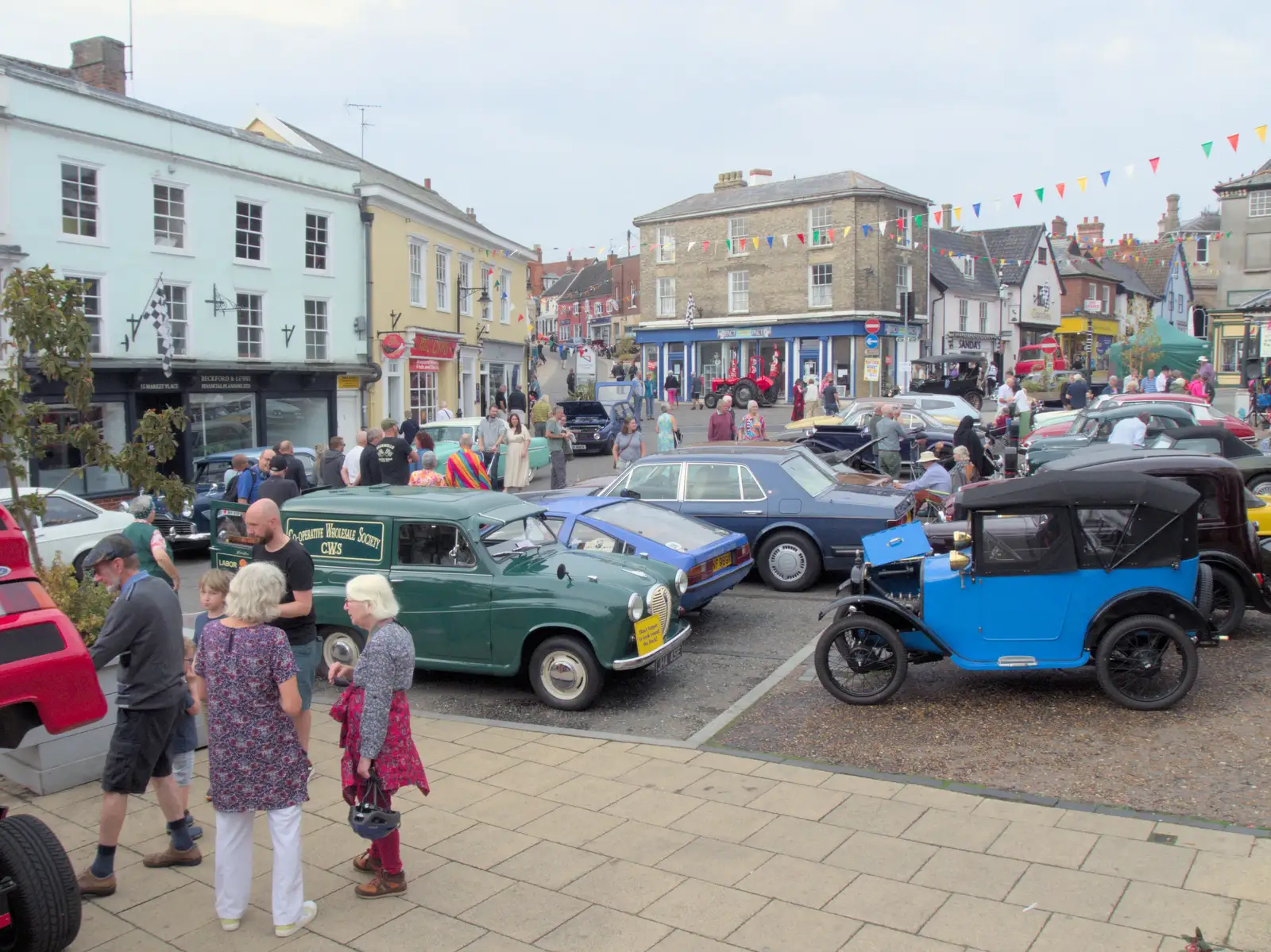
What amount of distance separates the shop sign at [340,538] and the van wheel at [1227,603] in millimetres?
6917

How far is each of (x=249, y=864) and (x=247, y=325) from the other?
2164 cm

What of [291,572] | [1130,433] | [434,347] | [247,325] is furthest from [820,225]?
[291,572]

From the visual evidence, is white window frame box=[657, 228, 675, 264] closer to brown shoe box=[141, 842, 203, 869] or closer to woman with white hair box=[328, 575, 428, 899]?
brown shoe box=[141, 842, 203, 869]

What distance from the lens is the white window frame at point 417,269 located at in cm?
2944

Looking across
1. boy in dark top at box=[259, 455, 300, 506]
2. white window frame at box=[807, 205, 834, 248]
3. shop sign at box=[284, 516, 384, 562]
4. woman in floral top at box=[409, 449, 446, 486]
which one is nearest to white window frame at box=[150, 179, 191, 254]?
woman in floral top at box=[409, 449, 446, 486]

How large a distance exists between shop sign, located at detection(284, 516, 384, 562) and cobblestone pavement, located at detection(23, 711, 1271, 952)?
2.33 m

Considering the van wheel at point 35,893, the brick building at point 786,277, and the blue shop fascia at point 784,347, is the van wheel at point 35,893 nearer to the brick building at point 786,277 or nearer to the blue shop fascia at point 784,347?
the blue shop fascia at point 784,347

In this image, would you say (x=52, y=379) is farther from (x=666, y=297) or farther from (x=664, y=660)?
(x=666, y=297)

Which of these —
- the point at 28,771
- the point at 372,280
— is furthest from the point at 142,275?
the point at 28,771

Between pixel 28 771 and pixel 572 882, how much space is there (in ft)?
12.3

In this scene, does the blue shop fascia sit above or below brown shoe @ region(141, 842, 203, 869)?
above

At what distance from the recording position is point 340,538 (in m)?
8.74

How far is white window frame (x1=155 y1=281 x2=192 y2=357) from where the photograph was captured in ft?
73.3

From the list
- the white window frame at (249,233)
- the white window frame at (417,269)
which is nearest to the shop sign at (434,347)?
the white window frame at (417,269)
